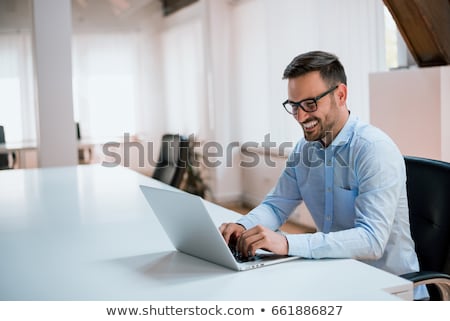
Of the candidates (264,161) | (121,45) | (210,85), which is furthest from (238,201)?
(121,45)

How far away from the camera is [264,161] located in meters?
6.02

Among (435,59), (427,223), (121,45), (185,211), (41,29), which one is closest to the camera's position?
(185,211)

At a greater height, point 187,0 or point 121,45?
point 187,0

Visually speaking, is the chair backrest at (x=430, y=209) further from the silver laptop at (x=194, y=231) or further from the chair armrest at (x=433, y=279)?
the silver laptop at (x=194, y=231)

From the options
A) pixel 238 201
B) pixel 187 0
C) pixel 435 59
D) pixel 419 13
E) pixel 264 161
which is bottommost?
pixel 238 201

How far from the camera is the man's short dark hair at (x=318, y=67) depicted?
1.84 metres

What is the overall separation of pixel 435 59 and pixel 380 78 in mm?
357

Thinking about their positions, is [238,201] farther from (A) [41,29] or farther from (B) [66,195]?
(B) [66,195]

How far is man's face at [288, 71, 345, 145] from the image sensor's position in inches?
Result: 72.5

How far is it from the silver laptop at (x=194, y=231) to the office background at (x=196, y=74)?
1.88 meters

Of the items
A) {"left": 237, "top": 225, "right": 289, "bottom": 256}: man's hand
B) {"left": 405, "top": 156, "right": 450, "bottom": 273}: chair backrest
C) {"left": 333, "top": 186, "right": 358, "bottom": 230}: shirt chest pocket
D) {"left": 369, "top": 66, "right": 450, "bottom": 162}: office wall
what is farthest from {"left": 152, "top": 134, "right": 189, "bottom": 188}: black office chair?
{"left": 237, "top": 225, "right": 289, "bottom": 256}: man's hand

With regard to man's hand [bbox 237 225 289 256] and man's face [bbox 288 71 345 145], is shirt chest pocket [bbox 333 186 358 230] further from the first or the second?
man's hand [bbox 237 225 289 256]

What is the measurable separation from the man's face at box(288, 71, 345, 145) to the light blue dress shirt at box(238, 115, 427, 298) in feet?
0.25

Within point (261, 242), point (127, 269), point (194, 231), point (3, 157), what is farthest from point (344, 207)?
point (3, 157)
